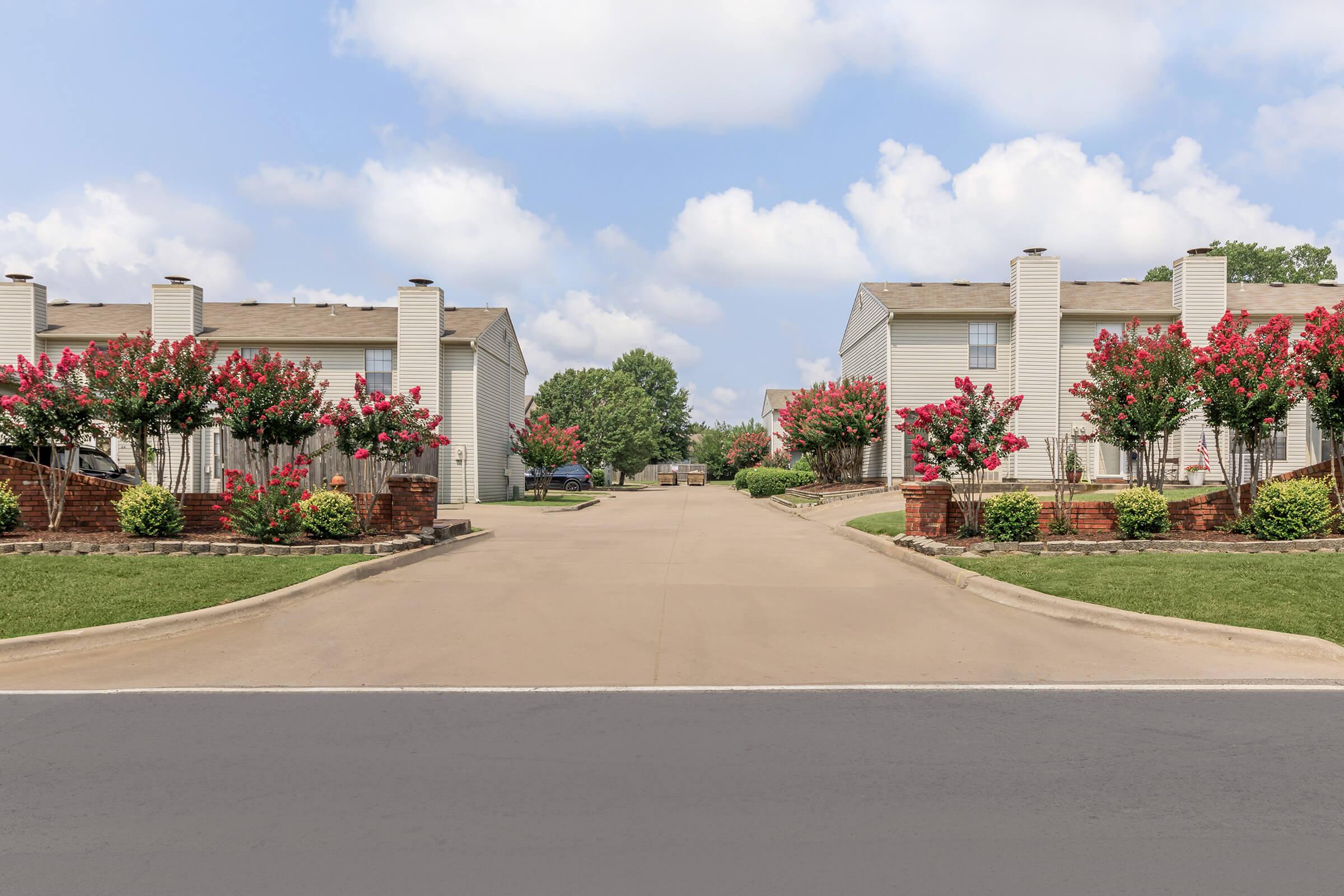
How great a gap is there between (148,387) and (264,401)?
1.63 meters

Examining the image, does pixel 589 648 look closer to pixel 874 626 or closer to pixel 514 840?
pixel 874 626

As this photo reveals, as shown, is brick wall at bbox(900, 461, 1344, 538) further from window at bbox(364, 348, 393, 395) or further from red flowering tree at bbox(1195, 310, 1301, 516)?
window at bbox(364, 348, 393, 395)

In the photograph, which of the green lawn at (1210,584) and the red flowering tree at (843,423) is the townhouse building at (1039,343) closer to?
the red flowering tree at (843,423)

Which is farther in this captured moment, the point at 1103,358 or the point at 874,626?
the point at 1103,358

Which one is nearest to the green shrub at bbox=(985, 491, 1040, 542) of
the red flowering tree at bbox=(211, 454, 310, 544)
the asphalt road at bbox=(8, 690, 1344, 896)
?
the asphalt road at bbox=(8, 690, 1344, 896)

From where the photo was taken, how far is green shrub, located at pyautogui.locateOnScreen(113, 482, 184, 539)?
1264 cm

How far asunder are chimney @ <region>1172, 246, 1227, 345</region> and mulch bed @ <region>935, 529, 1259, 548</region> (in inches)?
800

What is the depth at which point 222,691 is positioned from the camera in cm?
661

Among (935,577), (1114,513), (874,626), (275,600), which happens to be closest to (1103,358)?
(1114,513)

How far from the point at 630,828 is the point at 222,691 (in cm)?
412

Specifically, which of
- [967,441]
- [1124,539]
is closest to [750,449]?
[967,441]

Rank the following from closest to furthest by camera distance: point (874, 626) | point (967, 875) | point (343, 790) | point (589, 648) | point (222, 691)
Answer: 1. point (967, 875)
2. point (343, 790)
3. point (222, 691)
4. point (589, 648)
5. point (874, 626)

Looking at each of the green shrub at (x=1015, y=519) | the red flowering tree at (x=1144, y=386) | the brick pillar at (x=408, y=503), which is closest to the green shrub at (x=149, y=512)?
the brick pillar at (x=408, y=503)

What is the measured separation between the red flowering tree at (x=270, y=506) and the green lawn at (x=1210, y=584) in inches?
383
